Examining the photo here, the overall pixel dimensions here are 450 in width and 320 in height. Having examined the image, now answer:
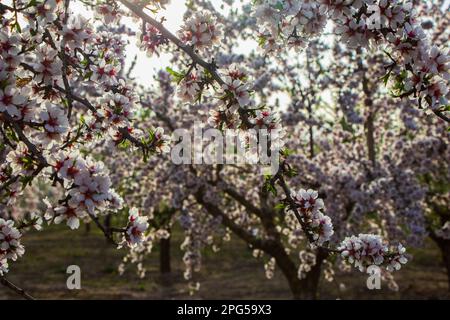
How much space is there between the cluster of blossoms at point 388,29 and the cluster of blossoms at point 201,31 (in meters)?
0.49

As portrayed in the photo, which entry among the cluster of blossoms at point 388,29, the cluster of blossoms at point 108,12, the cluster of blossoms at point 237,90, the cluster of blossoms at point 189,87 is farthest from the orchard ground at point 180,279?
the cluster of blossoms at point 388,29

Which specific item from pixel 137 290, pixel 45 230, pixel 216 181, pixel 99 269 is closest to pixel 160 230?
pixel 216 181

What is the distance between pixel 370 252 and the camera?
11.8ft

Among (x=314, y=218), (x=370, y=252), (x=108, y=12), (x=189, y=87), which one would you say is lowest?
(x=370, y=252)

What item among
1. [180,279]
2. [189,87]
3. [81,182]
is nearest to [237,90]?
[189,87]

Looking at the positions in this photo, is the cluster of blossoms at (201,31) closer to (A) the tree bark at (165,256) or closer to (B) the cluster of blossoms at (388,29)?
(B) the cluster of blossoms at (388,29)

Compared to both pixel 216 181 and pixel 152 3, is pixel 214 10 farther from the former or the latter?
pixel 152 3

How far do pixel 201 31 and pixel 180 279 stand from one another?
19782 millimetres

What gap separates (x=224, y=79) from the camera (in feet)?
11.5

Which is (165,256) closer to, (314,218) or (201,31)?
(314,218)

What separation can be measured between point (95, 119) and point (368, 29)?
2.28m

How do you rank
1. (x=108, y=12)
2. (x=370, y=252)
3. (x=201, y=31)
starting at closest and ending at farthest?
(x=370, y=252) < (x=201, y=31) < (x=108, y=12)

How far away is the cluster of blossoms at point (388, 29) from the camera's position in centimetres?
307

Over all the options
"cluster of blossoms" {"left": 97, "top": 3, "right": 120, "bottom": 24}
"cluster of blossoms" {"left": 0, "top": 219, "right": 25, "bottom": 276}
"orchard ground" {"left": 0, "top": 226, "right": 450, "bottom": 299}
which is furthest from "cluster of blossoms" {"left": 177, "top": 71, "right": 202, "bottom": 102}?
"orchard ground" {"left": 0, "top": 226, "right": 450, "bottom": 299}
